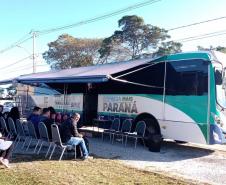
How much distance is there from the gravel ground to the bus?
2.07 ft

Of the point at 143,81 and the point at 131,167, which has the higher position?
the point at 143,81

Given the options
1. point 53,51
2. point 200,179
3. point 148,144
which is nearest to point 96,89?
point 148,144

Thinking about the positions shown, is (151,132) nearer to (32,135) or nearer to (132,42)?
(32,135)

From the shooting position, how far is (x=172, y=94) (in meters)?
13.1

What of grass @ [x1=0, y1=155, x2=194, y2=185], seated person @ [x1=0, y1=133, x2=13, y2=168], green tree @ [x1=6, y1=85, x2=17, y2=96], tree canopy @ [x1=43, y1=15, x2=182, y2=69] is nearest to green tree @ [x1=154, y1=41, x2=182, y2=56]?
tree canopy @ [x1=43, y1=15, x2=182, y2=69]

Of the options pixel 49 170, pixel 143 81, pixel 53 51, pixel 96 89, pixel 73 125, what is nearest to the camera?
pixel 49 170

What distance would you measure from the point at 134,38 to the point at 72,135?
116 ft

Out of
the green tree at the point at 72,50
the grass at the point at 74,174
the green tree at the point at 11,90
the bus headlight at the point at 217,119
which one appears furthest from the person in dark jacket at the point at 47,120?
the green tree at the point at 72,50

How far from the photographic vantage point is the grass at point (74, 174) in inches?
311

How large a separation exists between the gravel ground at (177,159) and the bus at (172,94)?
0.63 metres

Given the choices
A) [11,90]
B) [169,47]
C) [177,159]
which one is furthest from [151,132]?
[169,47]

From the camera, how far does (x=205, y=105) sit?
11.9 metres

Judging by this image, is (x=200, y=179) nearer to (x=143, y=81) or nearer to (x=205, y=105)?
(x=205, y=105)

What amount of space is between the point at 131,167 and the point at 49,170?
6.87ft
